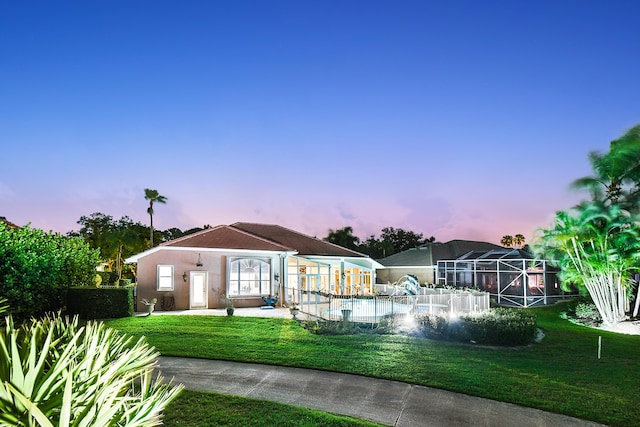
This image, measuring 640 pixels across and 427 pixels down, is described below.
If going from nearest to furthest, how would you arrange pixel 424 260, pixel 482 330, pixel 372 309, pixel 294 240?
pixel 482 330 < pixel 372 309 < pixel 294 240 < pixel 424 260

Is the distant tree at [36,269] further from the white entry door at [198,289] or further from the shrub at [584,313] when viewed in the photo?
the shrub at [584,313]

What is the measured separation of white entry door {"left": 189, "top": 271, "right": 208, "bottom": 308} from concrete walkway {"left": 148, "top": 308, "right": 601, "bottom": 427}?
441 inches

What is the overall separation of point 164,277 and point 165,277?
47mm

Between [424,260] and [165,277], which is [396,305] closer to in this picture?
[165,277]

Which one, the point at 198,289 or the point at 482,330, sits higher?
the point at 198,289

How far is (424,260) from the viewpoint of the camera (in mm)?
37531

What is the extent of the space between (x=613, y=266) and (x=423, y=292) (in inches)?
338

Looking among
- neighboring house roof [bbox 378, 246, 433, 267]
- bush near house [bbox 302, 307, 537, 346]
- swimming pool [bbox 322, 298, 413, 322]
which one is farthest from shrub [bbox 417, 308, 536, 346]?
neighboring house roof [bbox 378, 246, 433, 267]

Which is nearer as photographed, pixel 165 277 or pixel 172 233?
pixel 165 277

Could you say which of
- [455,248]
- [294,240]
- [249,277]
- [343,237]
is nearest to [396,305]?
[249,277]

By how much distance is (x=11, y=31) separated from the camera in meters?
13.8

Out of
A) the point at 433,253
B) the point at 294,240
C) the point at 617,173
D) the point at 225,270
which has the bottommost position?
the point at 225,270

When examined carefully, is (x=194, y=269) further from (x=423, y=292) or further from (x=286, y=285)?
(x=423, y=292)

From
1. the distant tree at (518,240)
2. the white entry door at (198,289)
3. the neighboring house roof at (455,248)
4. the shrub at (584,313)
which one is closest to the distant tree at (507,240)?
the distant tree at (518,240)
